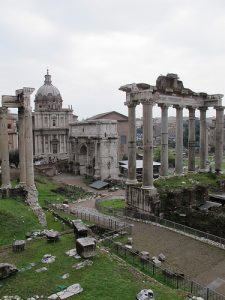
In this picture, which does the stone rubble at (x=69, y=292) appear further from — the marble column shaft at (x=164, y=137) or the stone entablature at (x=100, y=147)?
the stone entablature at (x=100, y=147)

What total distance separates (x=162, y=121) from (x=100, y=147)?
77.6ft

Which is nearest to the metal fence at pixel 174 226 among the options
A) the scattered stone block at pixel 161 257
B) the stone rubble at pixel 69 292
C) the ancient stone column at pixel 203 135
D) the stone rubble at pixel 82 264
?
the scattered stone block at pixel 161 257

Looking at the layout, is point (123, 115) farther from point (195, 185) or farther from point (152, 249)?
point (152, 249)

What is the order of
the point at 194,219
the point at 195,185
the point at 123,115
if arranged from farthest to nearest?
the point at 123,115 → the point at 195,185 → the point at 194,219

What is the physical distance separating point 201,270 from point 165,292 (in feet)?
16.5

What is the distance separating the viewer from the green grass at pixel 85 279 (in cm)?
1180

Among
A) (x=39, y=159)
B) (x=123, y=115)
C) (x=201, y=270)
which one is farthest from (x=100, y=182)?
(x=201, y=270)

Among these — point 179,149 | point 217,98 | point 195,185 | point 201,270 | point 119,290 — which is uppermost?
point 217,98

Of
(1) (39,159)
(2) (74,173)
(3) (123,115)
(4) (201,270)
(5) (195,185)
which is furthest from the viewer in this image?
(3) (123,115)

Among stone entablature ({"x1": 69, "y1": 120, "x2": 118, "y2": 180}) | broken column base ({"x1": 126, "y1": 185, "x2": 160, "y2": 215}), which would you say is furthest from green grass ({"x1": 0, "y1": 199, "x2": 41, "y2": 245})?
stone entablature ({"x1": 69, "y1": 120, "x2": 118, "y2": 180})

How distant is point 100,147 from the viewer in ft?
170

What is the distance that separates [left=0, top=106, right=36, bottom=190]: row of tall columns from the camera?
24.2 m

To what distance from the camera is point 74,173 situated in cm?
5878

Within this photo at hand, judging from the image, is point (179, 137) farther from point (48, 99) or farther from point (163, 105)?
point (48, 99)
